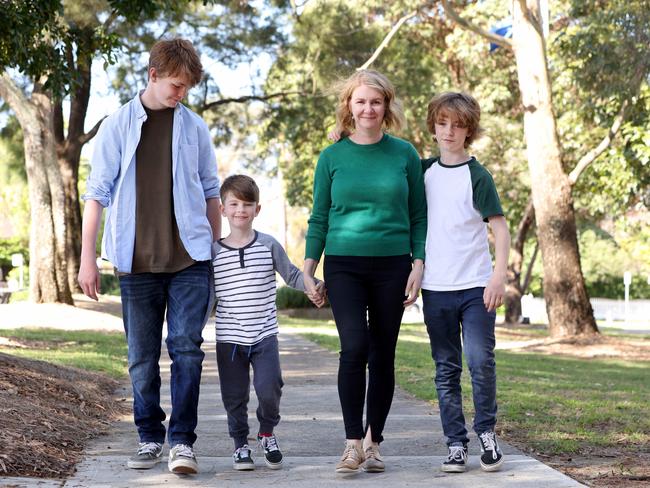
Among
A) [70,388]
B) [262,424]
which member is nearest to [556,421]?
[262,424]

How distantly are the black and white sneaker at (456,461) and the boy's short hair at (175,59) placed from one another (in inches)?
82.2

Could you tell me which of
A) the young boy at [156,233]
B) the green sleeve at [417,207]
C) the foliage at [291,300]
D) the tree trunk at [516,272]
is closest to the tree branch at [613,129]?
the tree trunk at [516,272]

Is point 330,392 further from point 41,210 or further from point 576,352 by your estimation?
point 41,210

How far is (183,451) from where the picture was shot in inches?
186

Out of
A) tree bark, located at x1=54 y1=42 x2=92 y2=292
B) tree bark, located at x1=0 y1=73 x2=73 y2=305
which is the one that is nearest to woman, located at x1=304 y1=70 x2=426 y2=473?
tree bark, located at x1=0 y1=73 x2=73 y2=305

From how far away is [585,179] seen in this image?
78.7 ft

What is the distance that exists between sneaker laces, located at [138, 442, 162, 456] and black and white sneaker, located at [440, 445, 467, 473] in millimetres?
1330

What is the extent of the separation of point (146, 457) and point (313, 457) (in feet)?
2.86

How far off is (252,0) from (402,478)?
2212cm

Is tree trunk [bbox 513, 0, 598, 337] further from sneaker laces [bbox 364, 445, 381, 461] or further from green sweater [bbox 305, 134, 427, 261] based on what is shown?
sneaker laces [bbox 364, 445, 381, 461]

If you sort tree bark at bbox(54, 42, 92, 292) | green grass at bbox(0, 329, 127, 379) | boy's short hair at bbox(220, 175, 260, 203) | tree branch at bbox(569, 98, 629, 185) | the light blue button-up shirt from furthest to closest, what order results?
tree bark at bbox(54, 42, 92, 292) → tree branch at bbox(569, 98, 629, 185) → green grass at bbox(0, 329, 127, 379) → boy's short hair at bbox(220, 175, 260, 203) → the light blue button-up shirt

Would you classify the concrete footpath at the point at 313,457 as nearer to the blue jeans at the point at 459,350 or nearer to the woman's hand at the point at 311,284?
the blue jeans at the point at 459,350

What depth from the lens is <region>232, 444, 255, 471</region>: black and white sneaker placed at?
4.87m

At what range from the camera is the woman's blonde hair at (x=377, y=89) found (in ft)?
16.2
